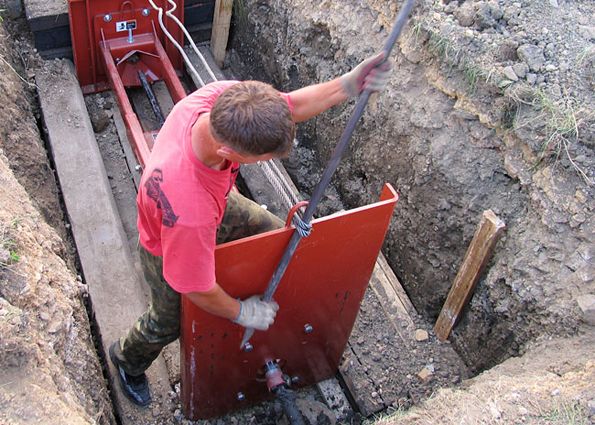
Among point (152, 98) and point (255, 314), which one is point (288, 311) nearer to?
point (255, 314)

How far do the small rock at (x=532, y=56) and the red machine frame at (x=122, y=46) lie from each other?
7.40 ft

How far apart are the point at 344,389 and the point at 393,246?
3.21 feet

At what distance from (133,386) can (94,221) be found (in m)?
1.17

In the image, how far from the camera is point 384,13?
13.2 feet

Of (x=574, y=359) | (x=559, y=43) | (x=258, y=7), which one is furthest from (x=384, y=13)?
(x=574, y=359)

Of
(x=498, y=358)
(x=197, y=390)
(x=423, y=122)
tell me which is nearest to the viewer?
(x=197, y=390)

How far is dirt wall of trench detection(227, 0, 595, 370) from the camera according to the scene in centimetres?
313

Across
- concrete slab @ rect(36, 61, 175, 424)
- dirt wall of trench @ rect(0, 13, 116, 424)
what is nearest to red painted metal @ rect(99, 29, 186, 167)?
concrete slab @ rect(36, 61, 175, 424)

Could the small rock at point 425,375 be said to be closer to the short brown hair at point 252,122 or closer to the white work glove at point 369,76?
the white work glove at point 369,76

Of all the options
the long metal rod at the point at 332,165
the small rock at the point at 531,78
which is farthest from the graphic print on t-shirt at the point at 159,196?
the small rock at the point at 531,78

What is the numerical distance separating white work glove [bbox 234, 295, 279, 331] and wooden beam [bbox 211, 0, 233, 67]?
10.5 ft

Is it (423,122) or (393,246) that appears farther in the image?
(393,246)

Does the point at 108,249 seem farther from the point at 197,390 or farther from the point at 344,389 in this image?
the point at 344,389

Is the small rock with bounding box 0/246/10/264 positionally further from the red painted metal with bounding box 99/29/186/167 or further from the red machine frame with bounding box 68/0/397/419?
the red painted metal with bounding box 99/29/186/167
